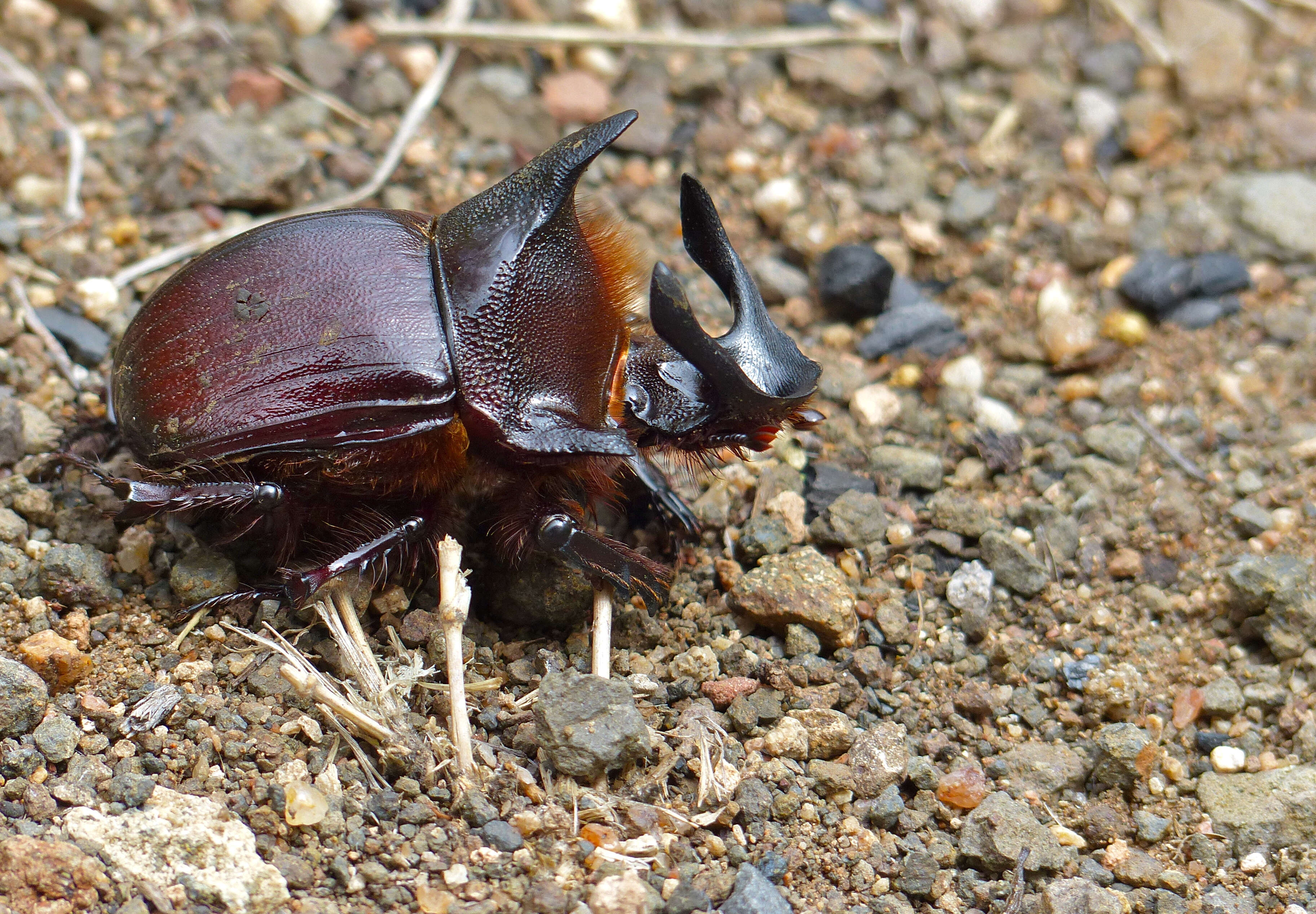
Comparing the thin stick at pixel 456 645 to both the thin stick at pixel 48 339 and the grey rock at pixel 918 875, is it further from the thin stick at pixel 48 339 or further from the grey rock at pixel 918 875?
the thin stick at pixel 48 339

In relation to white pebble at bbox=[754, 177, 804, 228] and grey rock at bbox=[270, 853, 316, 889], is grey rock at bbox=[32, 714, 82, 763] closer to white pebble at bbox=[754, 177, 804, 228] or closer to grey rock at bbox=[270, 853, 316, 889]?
grey rock at bbox=[270, 853, 316, 889]

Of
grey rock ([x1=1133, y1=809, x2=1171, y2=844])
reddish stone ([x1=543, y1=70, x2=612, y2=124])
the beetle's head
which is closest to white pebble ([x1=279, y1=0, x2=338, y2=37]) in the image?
reddish stone ([x1=543, y1=70, x2=612, y2=124])

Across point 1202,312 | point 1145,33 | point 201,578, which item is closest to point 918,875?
point 201,578

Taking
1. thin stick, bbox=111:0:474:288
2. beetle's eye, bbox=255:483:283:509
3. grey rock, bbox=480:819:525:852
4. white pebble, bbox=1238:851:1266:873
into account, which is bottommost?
white pebble, bbox=1238:851:1266:873

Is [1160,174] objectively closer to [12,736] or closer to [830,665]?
[830,665]

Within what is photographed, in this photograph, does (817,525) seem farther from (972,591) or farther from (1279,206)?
(1279,206)

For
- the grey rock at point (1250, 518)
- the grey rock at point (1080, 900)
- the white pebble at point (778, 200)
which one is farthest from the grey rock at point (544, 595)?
the grey rock at point (1250, 518)
